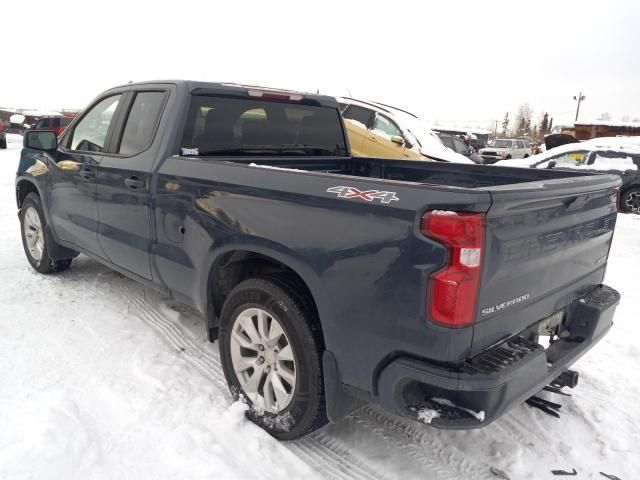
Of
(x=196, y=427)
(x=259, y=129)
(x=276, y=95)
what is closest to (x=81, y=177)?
(x=259, y=129)

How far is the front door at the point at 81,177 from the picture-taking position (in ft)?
13.6

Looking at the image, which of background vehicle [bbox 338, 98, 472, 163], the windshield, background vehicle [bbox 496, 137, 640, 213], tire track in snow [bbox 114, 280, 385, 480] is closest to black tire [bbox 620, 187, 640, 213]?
background vehicle [bbox 496, 137, 640, 213]

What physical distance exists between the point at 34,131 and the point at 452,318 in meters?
4.22

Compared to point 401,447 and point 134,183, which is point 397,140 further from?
point 401,447

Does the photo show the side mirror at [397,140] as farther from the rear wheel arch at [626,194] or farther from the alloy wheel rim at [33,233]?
the alloy wheel rim at [33,233]

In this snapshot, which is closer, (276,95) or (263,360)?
(263,360)

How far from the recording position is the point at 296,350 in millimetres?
2547

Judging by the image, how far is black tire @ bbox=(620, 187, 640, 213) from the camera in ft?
36.8

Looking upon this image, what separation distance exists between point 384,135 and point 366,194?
7785 millimetres

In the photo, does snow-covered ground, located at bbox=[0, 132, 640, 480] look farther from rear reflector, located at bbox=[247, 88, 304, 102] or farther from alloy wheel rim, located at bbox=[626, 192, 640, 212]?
alloy wheel rim, located at bbox=[626, 192, 640, 212]

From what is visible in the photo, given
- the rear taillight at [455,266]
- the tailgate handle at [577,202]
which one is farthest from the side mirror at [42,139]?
the tailgate handle at [577,202]

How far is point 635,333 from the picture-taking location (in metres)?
4.38

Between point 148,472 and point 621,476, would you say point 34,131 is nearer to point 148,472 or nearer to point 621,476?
point 148,472

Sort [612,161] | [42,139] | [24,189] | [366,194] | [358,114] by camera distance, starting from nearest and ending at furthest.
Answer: [366,194], [42,139], [24,189], [358,114], [612,161]
